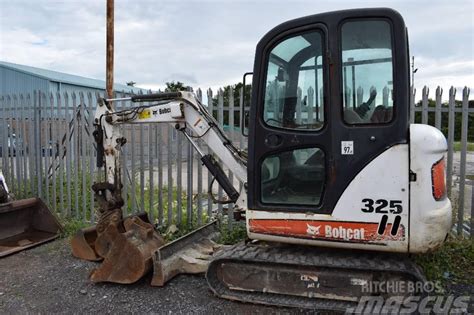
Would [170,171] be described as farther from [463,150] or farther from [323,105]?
[463,150]

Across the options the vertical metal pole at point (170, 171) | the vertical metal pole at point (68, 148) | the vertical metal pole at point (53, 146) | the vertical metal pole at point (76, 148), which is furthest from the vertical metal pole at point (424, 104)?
the vertical metal pole at point (53, 146)

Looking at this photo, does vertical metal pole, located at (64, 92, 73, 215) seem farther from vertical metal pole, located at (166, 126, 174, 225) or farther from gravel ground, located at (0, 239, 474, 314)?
gravel ground, located at (0, 239, 474, 314)

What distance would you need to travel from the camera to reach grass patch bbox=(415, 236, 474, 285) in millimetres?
4211

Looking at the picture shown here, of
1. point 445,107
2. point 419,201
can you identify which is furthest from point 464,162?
point 419,201

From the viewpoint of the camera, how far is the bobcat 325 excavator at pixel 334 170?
3.14m

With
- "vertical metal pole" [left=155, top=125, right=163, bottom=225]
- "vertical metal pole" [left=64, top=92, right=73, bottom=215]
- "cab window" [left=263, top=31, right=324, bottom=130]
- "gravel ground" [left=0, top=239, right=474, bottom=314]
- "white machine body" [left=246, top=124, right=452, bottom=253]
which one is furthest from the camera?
"vertical metal pole" [left=64, top=92, right=73, bottom=215]

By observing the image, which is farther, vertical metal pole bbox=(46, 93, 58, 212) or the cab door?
vertical metal pole bbox=(46, 93, 58, 212)

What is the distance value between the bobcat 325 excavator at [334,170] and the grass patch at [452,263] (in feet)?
3.88

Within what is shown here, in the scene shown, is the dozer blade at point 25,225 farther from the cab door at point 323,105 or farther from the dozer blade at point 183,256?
the cab door at point 323,105

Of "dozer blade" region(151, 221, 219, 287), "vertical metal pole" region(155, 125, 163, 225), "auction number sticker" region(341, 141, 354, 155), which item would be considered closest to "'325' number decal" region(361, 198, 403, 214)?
"auction number sticker" region(341, 141, 354, 155)

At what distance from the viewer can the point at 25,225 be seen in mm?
5844

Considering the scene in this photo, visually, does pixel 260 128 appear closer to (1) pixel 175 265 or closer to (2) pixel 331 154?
(2) pixel 331 154

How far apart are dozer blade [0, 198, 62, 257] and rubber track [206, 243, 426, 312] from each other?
10.4ft

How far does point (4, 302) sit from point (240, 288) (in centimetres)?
230
